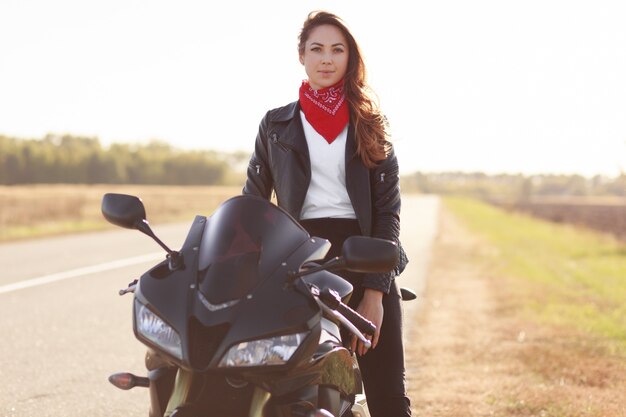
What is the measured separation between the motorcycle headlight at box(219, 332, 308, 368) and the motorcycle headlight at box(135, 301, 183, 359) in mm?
143

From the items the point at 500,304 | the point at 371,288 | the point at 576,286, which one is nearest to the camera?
the point at 371,288

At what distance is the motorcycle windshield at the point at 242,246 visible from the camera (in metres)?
2.34

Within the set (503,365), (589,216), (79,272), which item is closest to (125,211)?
(503,365)

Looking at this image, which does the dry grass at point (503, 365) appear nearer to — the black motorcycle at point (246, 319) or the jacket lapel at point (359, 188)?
the jacket lapel at point (359, 188)

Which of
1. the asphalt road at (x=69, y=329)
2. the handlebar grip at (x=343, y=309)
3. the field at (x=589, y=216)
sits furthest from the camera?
the field at (x=589, y=216)

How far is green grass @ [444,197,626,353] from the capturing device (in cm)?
916

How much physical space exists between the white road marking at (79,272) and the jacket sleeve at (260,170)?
26.3ft

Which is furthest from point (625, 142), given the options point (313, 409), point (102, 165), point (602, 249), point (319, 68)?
point (102, 165)

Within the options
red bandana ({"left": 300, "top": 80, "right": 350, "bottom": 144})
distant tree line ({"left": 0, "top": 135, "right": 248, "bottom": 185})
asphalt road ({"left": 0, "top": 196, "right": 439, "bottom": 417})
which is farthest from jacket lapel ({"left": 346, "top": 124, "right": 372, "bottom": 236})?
distant tree line ({"left": 0, "top": 135, "right": 248, "bottom": 185})

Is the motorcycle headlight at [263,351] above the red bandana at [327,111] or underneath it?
Answer: underneath

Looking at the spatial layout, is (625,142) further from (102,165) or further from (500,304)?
(102,165)

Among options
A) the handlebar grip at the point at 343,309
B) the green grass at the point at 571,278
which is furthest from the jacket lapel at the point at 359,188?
the green grass at the point at 571,278

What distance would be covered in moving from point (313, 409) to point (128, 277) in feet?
33.6

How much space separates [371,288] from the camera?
3170 mm
